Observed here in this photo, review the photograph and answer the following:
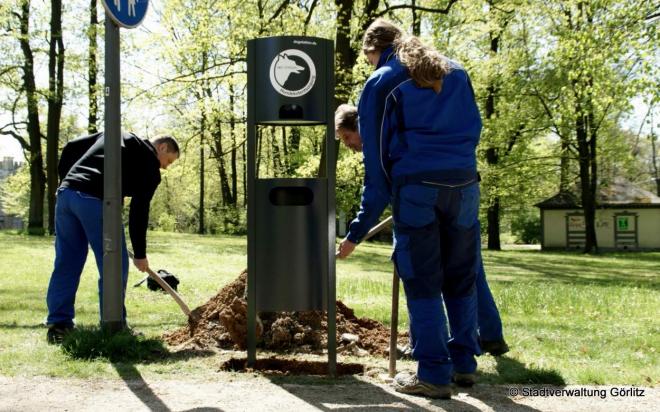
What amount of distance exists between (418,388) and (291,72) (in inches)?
83.7

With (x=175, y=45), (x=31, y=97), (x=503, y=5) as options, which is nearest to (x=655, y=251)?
(x=503, y=5)

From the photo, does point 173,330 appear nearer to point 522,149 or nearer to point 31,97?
point 31,97

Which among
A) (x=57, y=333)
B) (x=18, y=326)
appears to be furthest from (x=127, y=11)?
(x=18, y=326)

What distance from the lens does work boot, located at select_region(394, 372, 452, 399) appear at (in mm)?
Answer: 3949

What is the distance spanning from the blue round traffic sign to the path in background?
8.23ft

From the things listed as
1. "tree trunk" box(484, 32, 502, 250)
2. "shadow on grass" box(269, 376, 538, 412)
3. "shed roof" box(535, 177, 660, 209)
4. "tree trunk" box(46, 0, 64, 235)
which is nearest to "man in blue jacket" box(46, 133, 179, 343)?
"shadow on grass" box(269, 376, 538, 412)

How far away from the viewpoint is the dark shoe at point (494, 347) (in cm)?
513

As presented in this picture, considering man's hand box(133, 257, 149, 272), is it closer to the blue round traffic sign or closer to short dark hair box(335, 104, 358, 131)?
the blue round traffic sign

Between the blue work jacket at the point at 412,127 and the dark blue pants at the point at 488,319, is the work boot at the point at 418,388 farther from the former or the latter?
the dark blue pants at the point at 488,319

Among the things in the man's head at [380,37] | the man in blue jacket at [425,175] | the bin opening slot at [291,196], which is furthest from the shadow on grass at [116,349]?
the man's head at [380,37]

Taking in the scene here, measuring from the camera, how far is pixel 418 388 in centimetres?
401

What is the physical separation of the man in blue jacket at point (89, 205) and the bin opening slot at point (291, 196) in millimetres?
1197

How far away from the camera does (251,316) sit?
15.7 ft

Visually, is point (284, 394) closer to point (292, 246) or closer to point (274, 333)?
point (292, 246)
